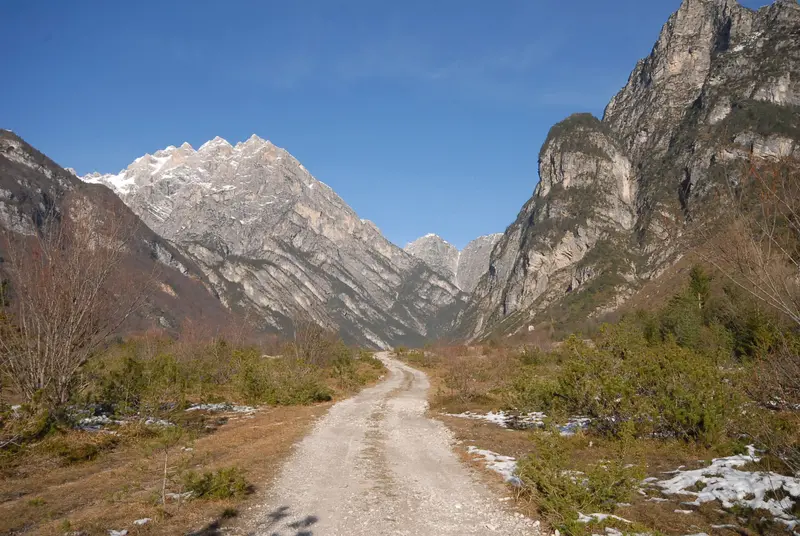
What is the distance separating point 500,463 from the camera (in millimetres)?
11633

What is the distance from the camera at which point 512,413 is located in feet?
64.1

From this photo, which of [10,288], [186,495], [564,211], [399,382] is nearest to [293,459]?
[186,495]

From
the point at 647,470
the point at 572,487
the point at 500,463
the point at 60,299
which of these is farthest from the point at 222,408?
the point at 572,487

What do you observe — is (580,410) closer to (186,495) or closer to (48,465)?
(186,495)

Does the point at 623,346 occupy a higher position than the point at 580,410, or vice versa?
the point at 623,346

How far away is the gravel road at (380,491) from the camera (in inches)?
294

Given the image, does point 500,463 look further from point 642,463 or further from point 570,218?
point 570,218

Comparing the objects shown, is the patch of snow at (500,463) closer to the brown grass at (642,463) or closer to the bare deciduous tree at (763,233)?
the brown grass at (642,463)

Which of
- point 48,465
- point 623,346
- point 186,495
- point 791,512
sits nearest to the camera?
point 791,512

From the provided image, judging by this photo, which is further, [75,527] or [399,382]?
[399,382]

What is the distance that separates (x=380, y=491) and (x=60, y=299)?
37.0ft

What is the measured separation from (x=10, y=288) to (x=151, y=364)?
624 cm

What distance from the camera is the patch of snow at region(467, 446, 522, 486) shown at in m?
10.1

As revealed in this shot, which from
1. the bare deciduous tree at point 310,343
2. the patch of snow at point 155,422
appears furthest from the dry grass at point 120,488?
the bare deciduous tree at point 310,343
